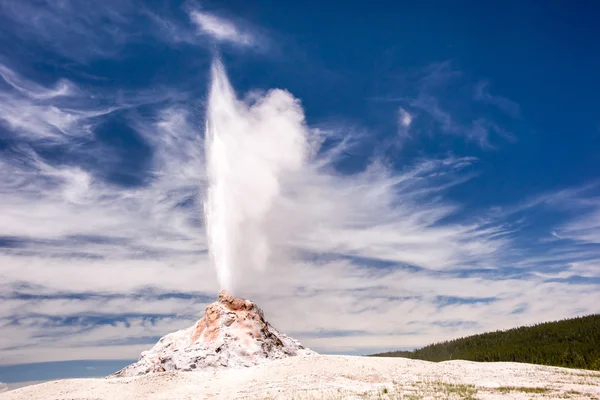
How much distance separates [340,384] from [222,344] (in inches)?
1108

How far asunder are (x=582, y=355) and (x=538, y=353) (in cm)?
1638

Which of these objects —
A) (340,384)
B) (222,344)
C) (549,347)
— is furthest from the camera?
(549,347)

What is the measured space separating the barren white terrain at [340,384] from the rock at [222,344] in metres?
14.6

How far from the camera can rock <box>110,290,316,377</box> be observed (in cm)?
5316

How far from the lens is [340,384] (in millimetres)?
32094

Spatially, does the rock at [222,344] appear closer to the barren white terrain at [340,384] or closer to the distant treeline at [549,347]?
the barren white terrain at [340,384]

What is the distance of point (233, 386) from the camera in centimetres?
3384

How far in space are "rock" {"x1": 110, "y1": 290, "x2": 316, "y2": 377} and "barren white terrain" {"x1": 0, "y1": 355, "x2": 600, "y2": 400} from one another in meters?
14.6

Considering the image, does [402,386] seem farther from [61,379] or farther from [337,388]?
[61,379]

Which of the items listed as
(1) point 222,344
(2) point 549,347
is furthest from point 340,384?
(2) point 549,347

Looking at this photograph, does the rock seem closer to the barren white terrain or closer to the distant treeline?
the barren white terrain

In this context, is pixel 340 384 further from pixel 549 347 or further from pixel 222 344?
pixel 549 347

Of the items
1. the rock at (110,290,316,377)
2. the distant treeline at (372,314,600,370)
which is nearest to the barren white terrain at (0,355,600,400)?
the rock at (110,290,316,377)

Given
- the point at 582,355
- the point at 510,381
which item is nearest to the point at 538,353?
the point at 582,355
